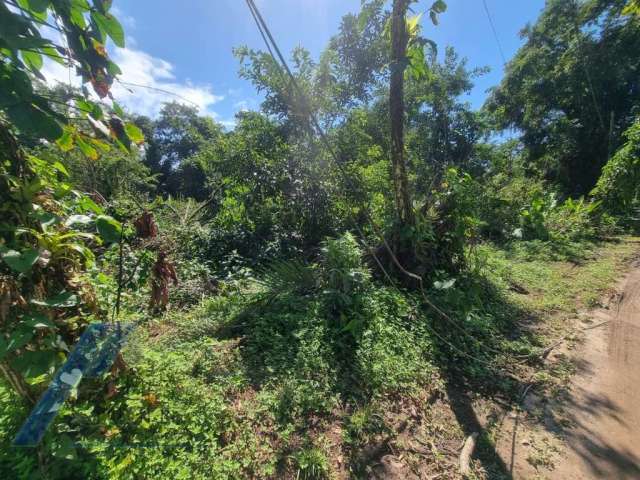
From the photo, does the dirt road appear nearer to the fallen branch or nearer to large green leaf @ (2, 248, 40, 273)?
the fallen branch

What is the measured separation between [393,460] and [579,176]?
17020mm

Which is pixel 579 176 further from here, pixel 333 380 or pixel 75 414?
pixel 75 414

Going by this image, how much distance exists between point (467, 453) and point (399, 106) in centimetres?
333

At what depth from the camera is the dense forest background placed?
1.21 meters

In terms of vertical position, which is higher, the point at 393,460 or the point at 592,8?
the point at 592,8

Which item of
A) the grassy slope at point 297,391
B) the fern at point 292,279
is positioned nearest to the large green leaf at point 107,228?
the grassy slope at point 297,391

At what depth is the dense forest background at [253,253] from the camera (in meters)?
1.21

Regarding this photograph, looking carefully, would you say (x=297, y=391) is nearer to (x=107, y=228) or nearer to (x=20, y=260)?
(x=107, y=228)

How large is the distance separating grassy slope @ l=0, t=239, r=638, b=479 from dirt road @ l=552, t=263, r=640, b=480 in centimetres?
29

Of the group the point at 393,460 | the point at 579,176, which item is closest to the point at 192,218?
the point at 393,460

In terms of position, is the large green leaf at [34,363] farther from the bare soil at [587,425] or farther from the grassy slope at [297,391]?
the bare soil at [587,425]

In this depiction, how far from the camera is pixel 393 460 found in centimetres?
199

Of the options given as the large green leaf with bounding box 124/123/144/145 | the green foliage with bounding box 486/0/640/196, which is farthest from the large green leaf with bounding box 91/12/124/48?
the green foliage with bounding box 486/0/640/196

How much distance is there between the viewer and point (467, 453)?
2068 millimetres
